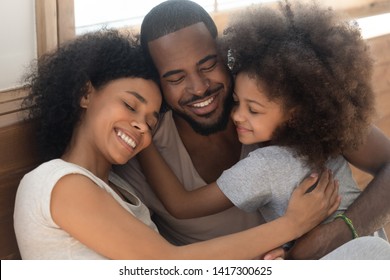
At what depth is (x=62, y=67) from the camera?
176cm

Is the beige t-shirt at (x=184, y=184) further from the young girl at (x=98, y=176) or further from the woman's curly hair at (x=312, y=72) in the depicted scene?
the woman's curly hair at (x=312, y=72)

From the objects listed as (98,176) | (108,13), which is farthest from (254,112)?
(108,13)

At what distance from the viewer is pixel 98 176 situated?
1.71 m

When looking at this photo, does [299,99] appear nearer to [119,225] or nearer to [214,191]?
[214,191]

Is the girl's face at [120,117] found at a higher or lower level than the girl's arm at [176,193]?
higher

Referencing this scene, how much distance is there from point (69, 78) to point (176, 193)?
0.40m

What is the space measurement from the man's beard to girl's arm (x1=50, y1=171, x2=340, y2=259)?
13.1 inches

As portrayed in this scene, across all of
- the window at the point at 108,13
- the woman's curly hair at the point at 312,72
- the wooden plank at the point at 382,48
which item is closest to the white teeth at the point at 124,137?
the woman's curly hair at the point at 312,72

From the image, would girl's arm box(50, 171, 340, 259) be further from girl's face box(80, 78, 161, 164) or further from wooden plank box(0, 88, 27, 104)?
wooden plank box(0, 88, 27, 104)

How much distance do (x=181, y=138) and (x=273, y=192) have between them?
36cm

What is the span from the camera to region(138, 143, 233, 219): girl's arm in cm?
178

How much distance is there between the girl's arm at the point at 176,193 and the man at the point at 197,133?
0.20ft

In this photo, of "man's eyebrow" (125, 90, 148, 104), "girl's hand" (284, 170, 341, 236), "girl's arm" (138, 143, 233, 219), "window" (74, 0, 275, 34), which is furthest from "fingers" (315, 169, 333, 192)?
"window" (74, 0, 275, 34)

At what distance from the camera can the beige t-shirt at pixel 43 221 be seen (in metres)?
1.51
